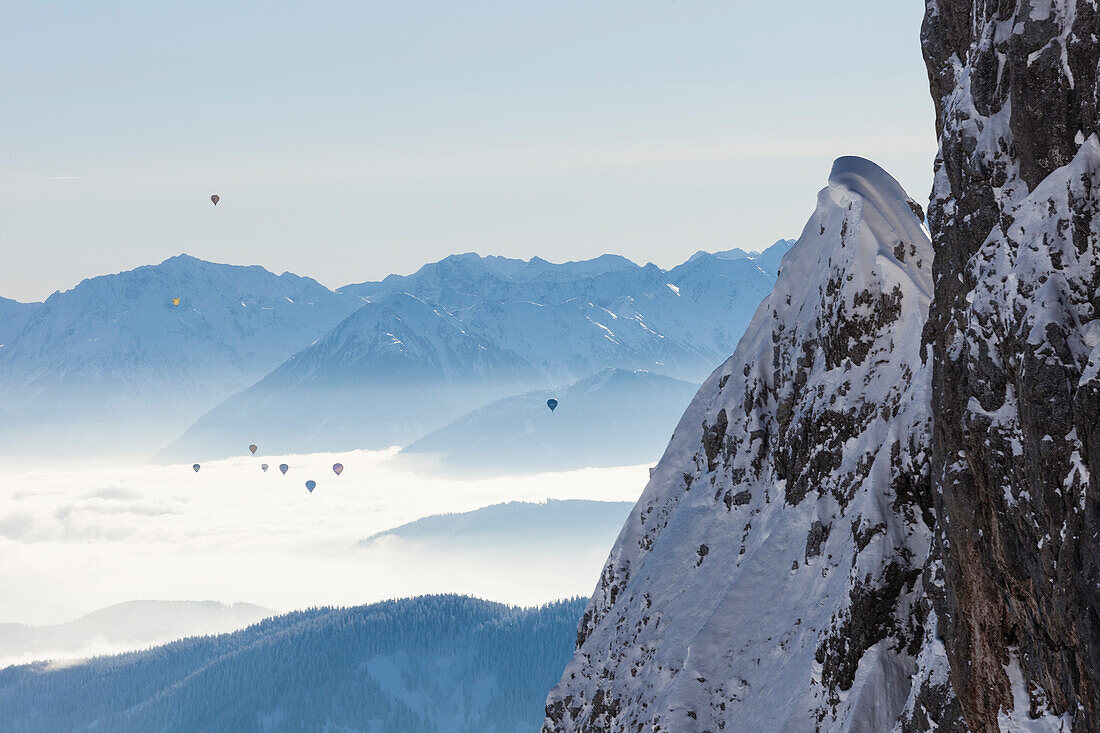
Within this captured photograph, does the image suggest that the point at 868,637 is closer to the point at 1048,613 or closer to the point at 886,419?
the point at 886,419

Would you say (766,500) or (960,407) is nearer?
(960,407)

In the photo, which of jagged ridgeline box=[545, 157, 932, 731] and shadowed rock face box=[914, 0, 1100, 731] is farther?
jagged ridgeline box=[545, 157, 932, 731]

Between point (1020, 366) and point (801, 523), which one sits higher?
point (1020, 366)

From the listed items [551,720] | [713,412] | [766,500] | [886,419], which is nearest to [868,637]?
[886,419]

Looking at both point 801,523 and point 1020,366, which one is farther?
point 801,523
